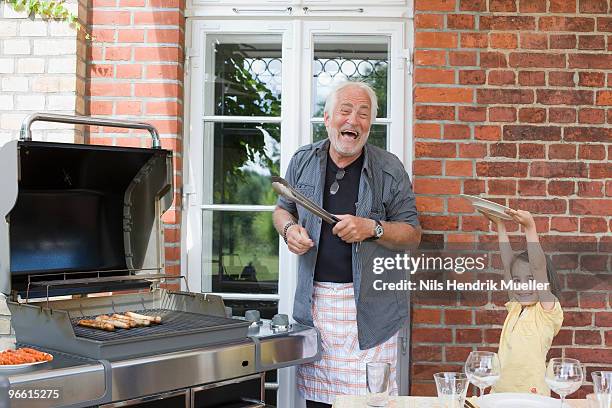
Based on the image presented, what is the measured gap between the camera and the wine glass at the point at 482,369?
180 centimetres

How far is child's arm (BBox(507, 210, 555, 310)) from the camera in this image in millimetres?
2531

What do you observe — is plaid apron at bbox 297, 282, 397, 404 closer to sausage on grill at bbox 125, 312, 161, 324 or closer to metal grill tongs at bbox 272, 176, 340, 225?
metal grill tongs at bbox 272, 176, 340, 225

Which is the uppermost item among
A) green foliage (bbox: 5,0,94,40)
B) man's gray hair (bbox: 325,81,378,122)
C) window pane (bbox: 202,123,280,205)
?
green foliage (bbox: 5,0,94,40)

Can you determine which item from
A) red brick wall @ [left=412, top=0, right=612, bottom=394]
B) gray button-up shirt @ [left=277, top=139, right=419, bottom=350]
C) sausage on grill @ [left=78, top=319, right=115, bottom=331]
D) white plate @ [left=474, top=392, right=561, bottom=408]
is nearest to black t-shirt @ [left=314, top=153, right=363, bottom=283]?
gray button-up shirt @ [left=277, top=139, right=419, bottom=350]

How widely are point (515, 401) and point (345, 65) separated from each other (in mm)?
1953

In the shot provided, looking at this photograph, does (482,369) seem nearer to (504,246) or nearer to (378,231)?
(378,231)

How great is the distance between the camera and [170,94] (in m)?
3.23

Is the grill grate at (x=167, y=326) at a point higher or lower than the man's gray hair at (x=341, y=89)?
lower

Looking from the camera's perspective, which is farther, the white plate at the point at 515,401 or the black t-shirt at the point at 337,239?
the black t-shirt at the point at 337,239

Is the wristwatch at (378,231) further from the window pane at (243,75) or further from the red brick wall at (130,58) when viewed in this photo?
the red brick wall at (130,58)

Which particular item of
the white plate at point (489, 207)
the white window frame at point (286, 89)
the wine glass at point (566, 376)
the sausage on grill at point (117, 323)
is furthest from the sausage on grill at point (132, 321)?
the white plate at point (489, 207)

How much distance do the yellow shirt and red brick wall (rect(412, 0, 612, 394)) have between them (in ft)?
2.03

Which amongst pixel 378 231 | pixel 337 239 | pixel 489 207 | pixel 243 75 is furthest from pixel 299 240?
pixel 243 75

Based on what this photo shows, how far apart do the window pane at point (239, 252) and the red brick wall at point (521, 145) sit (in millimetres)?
727
